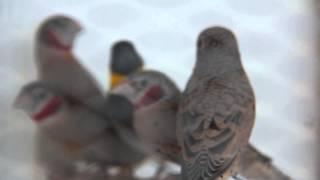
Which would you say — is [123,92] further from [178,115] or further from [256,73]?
[256,73]

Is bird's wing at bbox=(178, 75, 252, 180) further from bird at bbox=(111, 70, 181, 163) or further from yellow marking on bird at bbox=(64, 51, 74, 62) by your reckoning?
yellow marking on bird at bbox=(64, 51, 74, 62)

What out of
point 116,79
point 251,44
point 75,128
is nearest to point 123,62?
point 116,79

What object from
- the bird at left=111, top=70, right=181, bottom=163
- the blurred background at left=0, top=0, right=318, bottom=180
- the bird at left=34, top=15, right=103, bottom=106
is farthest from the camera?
the blurred background at left=0, top=0, right=318, bottom=180

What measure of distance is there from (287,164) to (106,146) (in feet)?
1.04

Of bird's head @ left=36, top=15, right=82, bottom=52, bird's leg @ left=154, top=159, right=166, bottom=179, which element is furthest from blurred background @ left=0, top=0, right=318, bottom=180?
bird's leg @ left=154, top=159, right=166, bottom=179

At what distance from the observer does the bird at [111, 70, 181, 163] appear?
140cm

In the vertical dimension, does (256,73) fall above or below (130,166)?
above

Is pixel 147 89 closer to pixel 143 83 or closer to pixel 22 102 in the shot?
pixel 143 83

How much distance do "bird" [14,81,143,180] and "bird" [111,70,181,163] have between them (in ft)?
0.06

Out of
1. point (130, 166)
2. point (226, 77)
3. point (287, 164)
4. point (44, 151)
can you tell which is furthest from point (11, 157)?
point (287, 164)

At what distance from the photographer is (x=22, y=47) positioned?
1518 mm

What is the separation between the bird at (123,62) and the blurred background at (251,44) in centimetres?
3

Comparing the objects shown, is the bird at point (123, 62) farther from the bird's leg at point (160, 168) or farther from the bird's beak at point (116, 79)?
the bird's leg at point (160, 168)

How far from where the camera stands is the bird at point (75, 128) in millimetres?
1464
